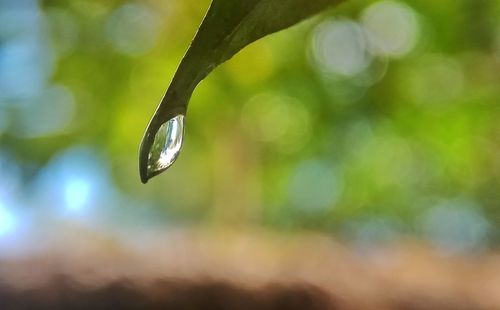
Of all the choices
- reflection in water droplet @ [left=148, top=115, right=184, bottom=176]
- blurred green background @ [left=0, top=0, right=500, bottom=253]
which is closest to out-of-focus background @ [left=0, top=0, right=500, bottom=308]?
blurred green background @ [left=0, top=0, right=500, bottom=253]

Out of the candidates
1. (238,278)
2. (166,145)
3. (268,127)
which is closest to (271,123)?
(268,127)

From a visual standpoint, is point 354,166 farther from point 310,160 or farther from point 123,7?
point 123,7

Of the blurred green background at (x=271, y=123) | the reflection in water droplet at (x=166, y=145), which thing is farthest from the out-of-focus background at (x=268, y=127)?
the reflection in water droplet at (x=166, y=145)

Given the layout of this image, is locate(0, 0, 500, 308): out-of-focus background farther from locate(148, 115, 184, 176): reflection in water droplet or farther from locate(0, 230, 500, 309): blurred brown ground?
locate(148, 115, 184, 176): reflection in water droplet

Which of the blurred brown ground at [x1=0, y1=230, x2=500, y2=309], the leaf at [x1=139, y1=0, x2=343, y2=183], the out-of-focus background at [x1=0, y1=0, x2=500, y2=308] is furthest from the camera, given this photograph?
the out-of-focus background at [x1=0, y1=0, x2=500, y2=308]

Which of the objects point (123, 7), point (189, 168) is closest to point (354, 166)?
point (189, 168)

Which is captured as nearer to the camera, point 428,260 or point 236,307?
point 236,307
